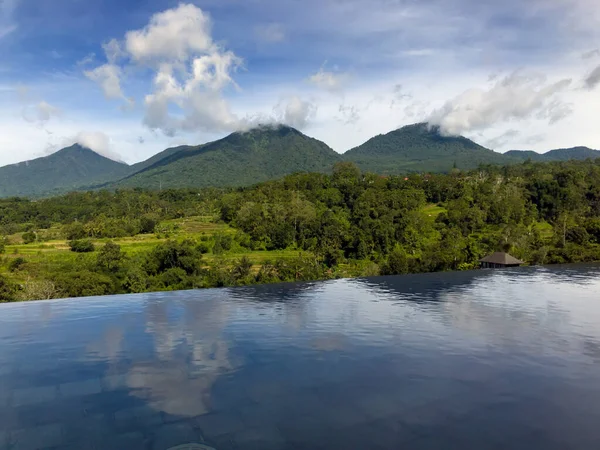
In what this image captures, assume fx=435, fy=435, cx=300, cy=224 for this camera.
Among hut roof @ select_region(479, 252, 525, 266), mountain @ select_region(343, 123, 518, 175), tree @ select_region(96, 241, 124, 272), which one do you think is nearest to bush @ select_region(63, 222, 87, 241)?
tree @ select_region(96, 241, 124, 272)

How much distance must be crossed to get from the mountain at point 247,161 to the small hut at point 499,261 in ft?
320

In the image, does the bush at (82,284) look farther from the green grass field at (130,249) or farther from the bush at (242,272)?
the bush at (242,272)

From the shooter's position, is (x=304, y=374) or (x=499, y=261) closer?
(x=304, y=374)

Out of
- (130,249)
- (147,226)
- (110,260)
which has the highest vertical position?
(147,226)

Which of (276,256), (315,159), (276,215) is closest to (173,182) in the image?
(315,159)

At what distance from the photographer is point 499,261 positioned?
2164 cm

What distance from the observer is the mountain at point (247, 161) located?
125m

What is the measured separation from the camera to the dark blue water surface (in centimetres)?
509

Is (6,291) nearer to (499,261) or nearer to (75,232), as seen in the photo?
(499,261)

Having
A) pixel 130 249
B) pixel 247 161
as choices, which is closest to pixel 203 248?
pixel 130 249

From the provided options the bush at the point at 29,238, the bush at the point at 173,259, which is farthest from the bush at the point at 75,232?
the bush at the point at 173,259

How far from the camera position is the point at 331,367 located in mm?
7145

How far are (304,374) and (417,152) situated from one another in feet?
493

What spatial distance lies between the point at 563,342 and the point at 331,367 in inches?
192
